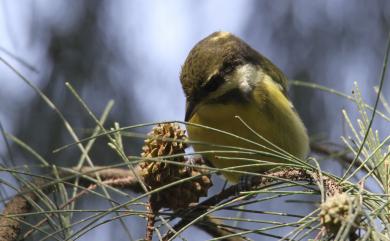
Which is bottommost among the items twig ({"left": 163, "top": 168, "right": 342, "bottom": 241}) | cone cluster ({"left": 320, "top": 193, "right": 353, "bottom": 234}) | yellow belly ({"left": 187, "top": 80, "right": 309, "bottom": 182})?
yellow belly ({"left": 187, "top": 80, "right": 309, "bottom": 182})

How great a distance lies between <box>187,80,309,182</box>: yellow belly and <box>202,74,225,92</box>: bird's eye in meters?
0.09

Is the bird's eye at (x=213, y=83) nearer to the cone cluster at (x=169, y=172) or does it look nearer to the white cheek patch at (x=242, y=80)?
the white cheek patch at (x=242, y=80)

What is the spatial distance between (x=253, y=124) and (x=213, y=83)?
0.31m

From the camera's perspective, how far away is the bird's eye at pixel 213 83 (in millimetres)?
3205

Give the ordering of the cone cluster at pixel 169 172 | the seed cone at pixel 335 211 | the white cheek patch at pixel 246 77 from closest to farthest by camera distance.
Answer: the seed cone at pixel 335 211, the cone cluster at pixel 169 172, the white cheek patch at pixel 246 77

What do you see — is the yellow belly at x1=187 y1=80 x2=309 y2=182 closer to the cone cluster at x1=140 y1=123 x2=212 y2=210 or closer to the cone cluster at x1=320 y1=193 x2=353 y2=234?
the cone cluster at x1=140 y1=123 x2=212 y2=210

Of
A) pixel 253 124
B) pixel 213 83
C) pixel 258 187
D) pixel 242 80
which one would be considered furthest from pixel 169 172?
pixel 242 80

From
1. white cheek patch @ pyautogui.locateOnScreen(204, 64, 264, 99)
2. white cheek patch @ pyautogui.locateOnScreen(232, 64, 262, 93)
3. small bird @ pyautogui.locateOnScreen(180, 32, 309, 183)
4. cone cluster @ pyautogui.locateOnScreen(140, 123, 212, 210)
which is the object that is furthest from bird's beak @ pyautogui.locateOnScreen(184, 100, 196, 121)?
cone cluster @ pyautogui.locateOnScreen(140, 123, 212, 210)

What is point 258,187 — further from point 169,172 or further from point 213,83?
point 213,83

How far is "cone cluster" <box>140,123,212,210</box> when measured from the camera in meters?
2.06

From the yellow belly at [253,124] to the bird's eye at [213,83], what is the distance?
92mm

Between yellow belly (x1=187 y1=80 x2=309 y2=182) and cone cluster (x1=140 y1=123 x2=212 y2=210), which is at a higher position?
cone cluster (x1=140 y1=123 x2=212 y2=210)

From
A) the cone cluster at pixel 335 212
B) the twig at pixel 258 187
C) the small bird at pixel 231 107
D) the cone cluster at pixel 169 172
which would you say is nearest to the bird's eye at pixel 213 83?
the small bird at pixel 231 107

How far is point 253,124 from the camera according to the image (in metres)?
3.09
